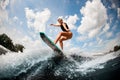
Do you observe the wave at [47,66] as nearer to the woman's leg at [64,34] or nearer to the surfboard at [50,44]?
the surfboard at [50,44]

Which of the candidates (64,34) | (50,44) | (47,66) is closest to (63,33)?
(64,34)

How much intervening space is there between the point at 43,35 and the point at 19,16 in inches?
31.3

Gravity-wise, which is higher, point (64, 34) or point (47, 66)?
point (64, 34)

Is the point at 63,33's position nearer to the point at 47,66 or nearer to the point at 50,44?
the point at 50,44

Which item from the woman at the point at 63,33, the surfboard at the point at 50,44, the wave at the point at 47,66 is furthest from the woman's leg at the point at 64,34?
the wave at the point at 47,66

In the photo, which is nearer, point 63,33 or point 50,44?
point 50,44

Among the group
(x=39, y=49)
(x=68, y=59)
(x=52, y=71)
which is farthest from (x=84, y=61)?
(x=39, y=49)

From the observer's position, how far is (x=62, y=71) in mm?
4348

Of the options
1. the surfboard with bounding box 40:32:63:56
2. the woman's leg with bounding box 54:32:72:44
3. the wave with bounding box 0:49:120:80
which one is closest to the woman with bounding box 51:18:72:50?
the woman's leg with bounding box 54:32:72:44

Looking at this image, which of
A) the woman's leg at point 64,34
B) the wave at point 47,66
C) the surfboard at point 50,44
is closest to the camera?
the surfboard at point 50,44

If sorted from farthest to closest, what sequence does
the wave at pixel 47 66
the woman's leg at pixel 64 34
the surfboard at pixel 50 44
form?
the woman's leg at pixel 64 34
the wave at pixel 47 66
the surfboard at pixel 50 44

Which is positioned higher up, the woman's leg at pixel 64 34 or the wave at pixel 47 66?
the woman's leg at pixel 64 34

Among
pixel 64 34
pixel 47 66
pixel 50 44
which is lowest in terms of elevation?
pixel 47 66

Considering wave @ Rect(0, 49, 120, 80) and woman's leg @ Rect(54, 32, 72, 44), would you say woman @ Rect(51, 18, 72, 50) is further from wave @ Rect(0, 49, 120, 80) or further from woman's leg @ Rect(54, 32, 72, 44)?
wave @ Rect(0, 49, 120, 80)
